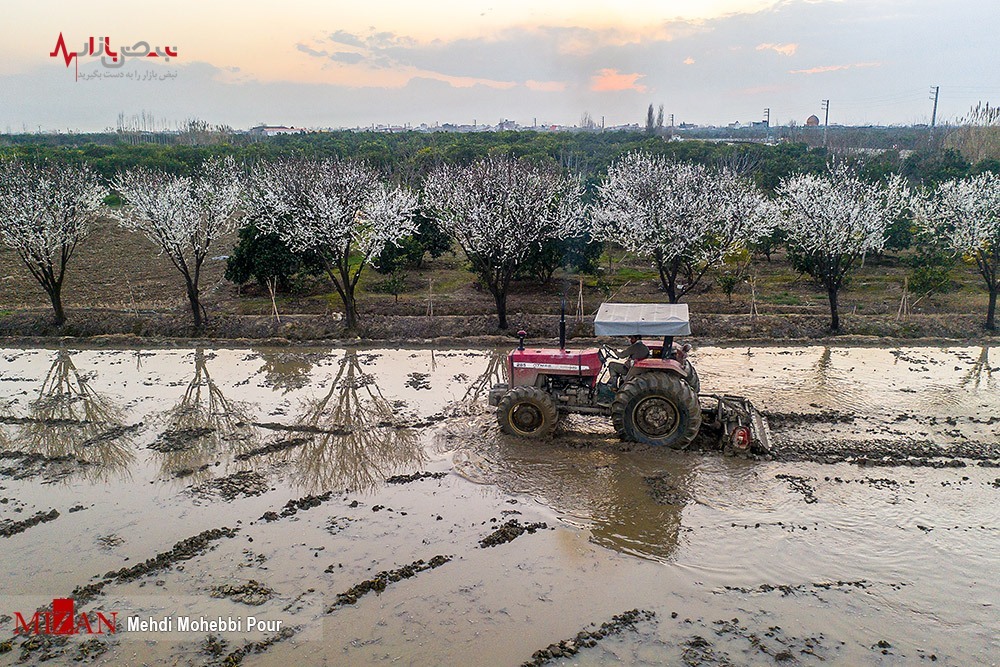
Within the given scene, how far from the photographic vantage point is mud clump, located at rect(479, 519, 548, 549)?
811cm

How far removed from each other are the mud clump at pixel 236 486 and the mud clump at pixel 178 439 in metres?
1.60

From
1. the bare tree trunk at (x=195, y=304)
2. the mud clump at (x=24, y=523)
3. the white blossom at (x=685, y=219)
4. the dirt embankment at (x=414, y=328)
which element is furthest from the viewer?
the bare tree trunk at (x=195, y=304)

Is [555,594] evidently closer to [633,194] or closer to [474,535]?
[474,535]

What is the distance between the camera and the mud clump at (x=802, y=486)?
889 centimetres

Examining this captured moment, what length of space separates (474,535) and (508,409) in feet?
9.18

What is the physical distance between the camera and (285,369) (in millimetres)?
15508

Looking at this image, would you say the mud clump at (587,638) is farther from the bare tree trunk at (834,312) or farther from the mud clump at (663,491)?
the bare tree trunk at (834,312)

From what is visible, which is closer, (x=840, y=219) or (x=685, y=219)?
(x=840, y=219)

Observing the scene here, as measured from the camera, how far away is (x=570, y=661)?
6.19 m

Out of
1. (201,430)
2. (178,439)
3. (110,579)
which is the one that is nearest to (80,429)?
(178,439)

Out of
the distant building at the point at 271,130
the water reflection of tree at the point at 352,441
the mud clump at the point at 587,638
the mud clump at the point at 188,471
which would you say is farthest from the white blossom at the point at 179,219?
the distant building at the point at 271,130

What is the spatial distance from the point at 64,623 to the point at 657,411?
786 cm

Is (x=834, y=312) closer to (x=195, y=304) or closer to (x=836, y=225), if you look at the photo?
(x=836, y=225)

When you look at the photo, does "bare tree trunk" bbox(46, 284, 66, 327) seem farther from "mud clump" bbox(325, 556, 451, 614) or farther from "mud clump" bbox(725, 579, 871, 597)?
"mud clump" bbox(725, 579, 871, 597)
